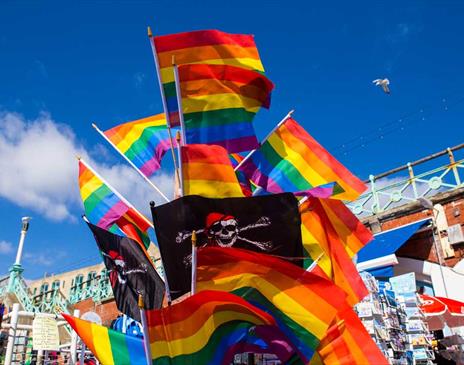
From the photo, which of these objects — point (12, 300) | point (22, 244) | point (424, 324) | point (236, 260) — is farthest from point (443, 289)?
point (12, 300)

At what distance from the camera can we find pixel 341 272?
688cm

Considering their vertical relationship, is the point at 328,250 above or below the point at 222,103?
below

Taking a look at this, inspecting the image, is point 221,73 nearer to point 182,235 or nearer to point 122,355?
point 182,235

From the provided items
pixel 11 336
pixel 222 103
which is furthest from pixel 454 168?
pixel 11 336

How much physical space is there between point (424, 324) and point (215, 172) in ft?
16.7

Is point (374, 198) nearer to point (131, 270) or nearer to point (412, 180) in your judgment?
point (412, 180)

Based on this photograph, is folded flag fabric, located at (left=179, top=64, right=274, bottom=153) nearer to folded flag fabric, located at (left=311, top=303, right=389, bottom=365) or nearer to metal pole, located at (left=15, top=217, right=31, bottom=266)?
folded flag fabric, located at (left=311, top=303, right=389, bottom=365)

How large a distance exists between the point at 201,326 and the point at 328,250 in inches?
111

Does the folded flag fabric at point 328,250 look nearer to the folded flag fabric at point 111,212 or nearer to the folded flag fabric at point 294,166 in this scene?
the folded flag fabric at point 294,166

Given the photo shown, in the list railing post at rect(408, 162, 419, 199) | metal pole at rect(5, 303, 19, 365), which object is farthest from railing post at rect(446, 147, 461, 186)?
metal pole at rect(5, 303, 19, 365)

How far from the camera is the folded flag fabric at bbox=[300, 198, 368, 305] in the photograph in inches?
265

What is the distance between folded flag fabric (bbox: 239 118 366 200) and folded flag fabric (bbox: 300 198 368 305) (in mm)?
590

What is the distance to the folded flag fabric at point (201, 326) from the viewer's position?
465 cm

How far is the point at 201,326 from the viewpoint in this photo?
497 cm
